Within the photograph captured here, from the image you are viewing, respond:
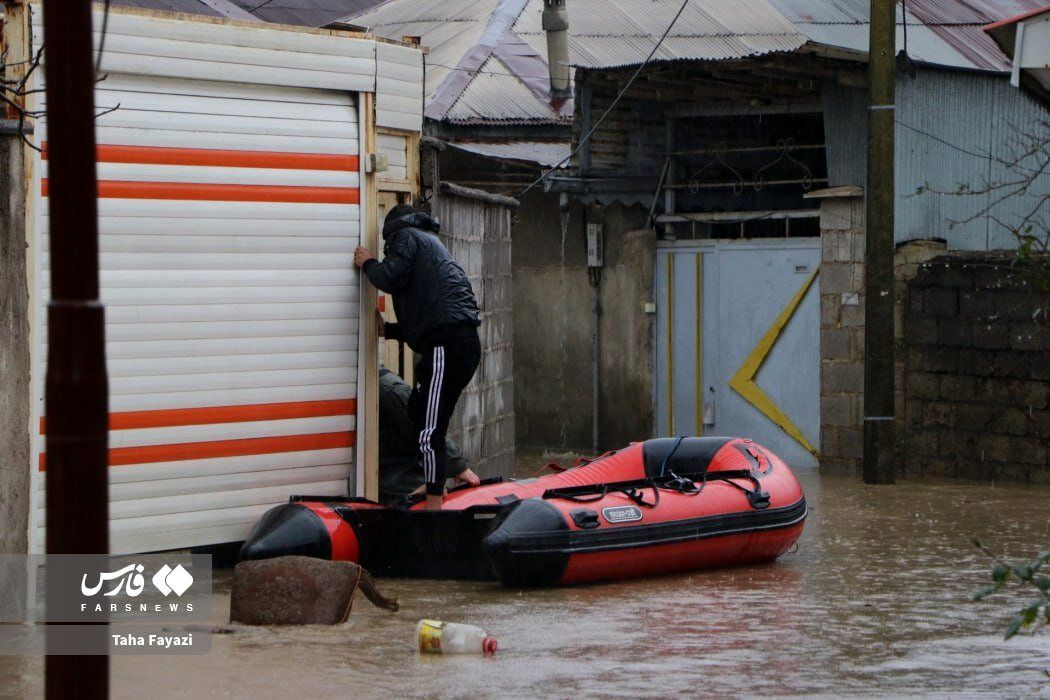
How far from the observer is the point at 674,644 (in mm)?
7340

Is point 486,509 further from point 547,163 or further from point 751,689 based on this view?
point 547,163

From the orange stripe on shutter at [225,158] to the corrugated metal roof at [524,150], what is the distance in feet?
25.5

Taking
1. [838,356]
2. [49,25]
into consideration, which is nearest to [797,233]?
[838,356]

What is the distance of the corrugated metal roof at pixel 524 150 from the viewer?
17375 millimetres

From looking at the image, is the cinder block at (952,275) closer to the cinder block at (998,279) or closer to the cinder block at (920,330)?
the cinder block at (998,279)

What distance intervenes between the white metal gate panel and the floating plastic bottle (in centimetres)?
216

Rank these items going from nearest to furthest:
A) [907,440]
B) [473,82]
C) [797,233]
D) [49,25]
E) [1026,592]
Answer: [49,25], [1026,592], [907,440], [797,233], [473,82]

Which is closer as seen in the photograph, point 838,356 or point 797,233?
point 838,356

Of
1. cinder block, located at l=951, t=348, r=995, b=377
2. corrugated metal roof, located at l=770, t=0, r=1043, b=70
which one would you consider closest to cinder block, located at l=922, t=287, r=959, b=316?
cinder block, located at l=951, t=348, r=995, b=377

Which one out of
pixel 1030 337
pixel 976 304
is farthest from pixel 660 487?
pixel 976 304

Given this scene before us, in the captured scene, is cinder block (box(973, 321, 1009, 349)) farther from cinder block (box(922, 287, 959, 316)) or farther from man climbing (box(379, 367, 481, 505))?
man climbing (box(379, 367, 481, 505))

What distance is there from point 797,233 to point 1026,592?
8688 millimetres

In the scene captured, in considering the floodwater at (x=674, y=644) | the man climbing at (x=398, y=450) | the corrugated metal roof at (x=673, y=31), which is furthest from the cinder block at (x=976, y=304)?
the man climbing at (x=398, y=450)

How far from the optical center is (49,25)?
4.00 m
